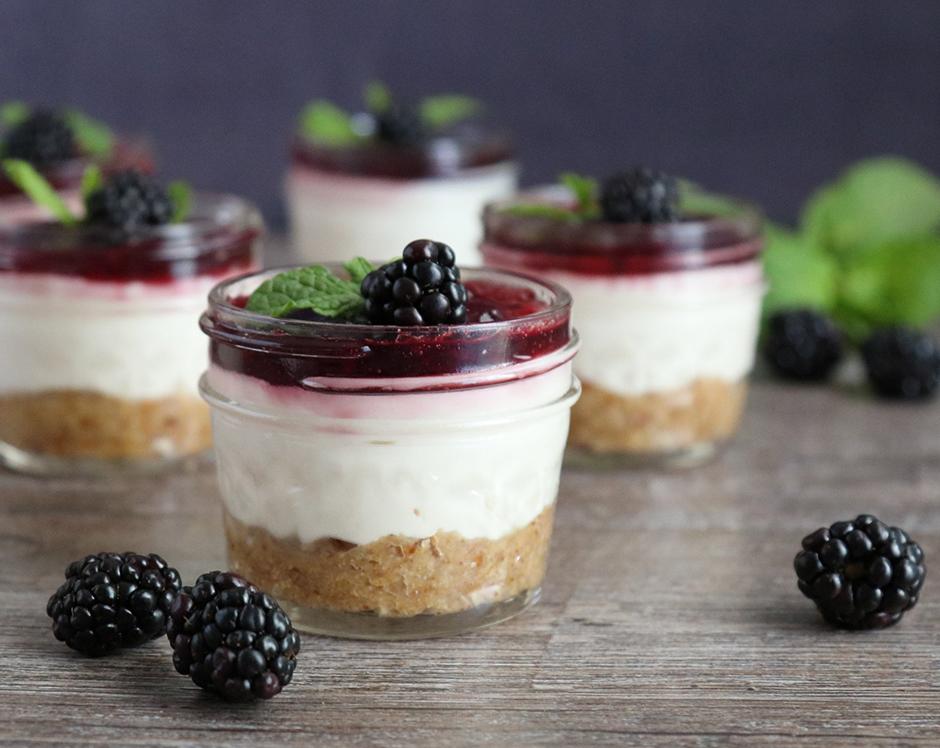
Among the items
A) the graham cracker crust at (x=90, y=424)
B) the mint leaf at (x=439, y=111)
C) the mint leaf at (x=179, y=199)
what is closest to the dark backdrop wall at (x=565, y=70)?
the mint leaf at (x=439, y=111)

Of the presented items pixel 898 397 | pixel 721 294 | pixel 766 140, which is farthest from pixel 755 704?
pixel 766 140

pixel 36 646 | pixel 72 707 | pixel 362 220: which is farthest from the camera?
pixel 362 220

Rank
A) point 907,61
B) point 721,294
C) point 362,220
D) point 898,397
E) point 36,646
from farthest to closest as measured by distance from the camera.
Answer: point 907,61 → point 362,220 → point 898,397 → point 721,294 → point 36,646

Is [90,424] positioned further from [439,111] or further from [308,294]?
[439,111]

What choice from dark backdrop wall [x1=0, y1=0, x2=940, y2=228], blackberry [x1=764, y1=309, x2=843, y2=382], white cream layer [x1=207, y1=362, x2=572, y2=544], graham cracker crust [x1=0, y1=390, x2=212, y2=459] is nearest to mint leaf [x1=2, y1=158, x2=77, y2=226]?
graham cracker crust [x1=0, y1=390, x2=212, y2=459]

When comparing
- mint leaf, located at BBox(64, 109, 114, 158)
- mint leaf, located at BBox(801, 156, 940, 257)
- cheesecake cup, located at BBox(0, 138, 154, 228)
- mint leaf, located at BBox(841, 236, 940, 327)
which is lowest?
mint leaf, located at BBox(841, 236, 940, 327)

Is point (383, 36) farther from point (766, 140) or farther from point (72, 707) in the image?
point (72, 707)

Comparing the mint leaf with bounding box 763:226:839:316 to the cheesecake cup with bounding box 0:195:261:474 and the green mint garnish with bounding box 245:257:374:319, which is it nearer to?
the cheesecake cup with bounding box 0:195:261:474

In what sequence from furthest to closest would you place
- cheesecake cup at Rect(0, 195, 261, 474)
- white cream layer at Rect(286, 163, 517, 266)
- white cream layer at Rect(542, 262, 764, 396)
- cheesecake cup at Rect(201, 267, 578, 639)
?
white cream layer at Rect(286, 163, 517, 266), white cream layer at Rect(542, 262, 764, 396), cheesecake cup at Rect(0, 195, 261, 474), cheesecake cup at Rect(201, 267, 578, 639)
